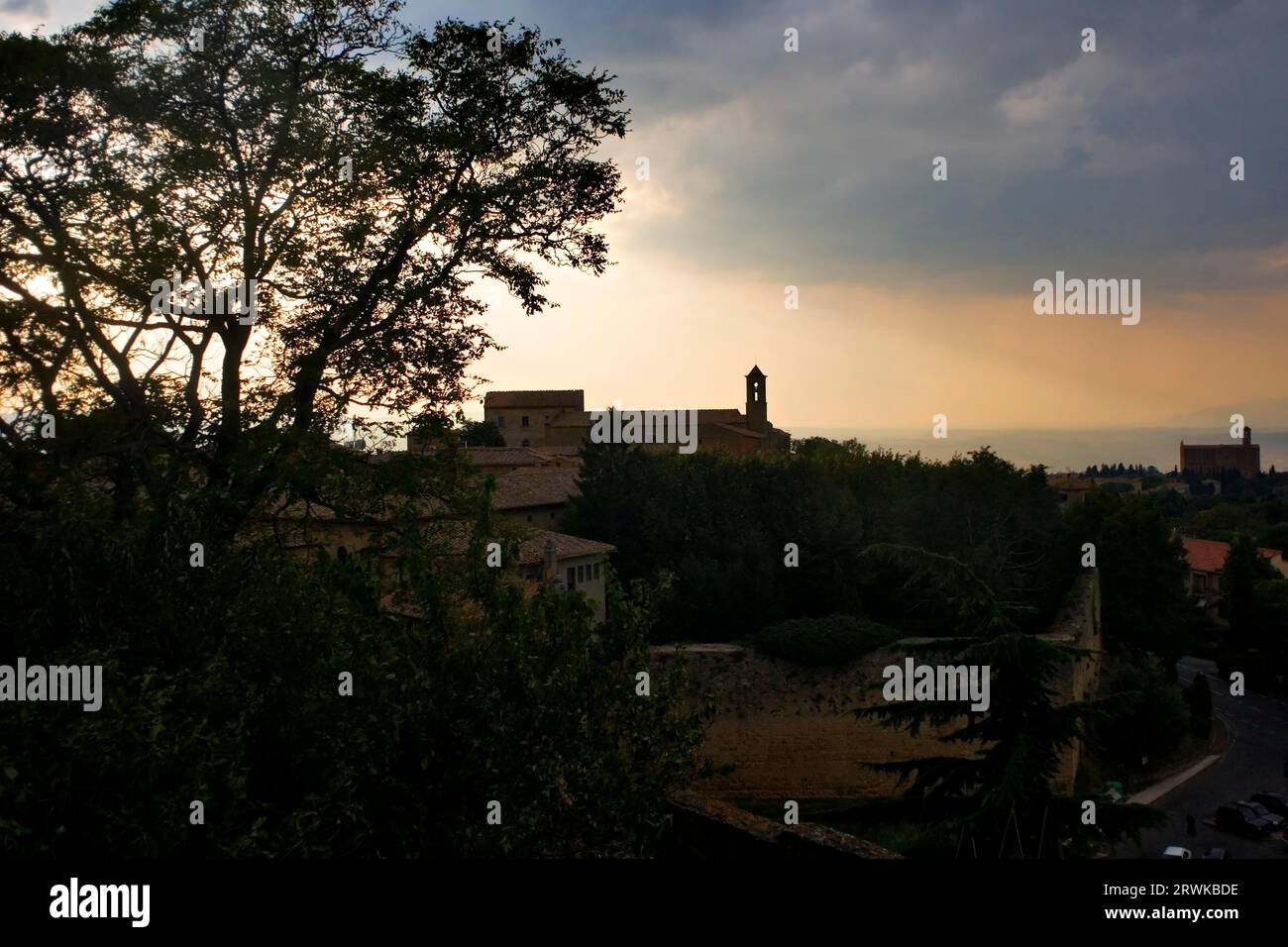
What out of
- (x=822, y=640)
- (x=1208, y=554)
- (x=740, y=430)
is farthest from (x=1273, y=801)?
(x=1208, y=554)

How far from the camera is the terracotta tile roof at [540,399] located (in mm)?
88125

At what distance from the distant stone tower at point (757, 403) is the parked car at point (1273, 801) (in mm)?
47158

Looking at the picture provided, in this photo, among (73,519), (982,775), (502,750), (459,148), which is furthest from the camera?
(459,148)

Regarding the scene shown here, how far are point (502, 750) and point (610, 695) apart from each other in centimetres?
113

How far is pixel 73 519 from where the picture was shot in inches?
317

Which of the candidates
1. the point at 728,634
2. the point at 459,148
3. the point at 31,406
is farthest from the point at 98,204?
the point at 728,634

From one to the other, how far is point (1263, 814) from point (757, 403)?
170 feet

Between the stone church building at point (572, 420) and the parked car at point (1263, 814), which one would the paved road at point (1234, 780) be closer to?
the parked car at point (1263, 814)

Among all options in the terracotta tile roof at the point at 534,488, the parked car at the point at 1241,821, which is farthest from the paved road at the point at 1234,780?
the terracotta tile roof at the point at 534,488

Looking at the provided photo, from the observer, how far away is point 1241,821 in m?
27.0

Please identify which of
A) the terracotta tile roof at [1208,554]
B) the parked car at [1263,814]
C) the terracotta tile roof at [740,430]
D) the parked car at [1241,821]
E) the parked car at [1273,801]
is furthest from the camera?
the terracotta tile roof at [1208,554]

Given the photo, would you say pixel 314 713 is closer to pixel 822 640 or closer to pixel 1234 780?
pixel 822 640

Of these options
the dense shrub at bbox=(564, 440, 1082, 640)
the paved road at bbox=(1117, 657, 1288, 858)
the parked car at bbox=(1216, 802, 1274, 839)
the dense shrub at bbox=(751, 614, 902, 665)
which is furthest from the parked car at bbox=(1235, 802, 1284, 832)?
the dense shrub at bbox=(751, 614, 902, 665)
